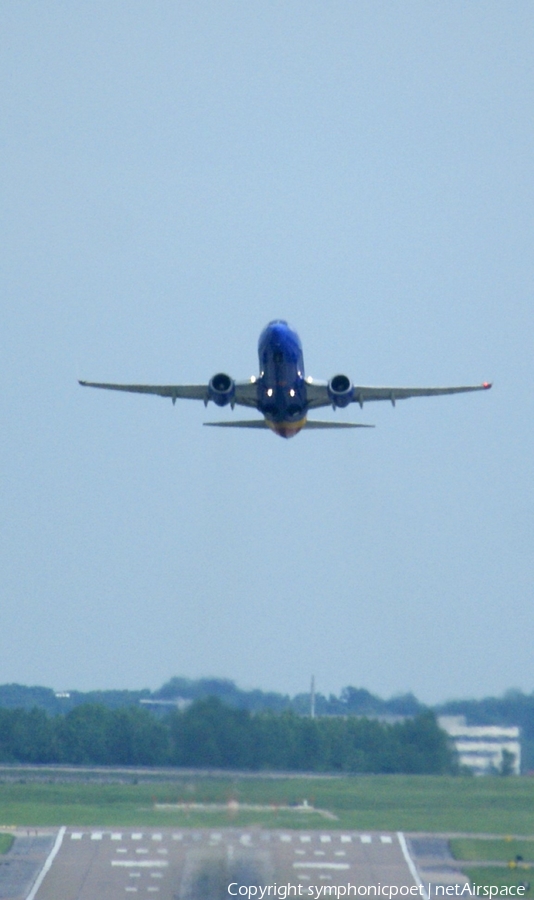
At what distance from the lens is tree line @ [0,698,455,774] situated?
68.9 meters

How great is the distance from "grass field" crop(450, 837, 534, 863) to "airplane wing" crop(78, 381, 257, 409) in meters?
20.7

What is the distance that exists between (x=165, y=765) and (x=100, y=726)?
1201 centimetres

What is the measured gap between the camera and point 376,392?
6475cm

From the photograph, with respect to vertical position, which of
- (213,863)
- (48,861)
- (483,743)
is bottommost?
(213,863)

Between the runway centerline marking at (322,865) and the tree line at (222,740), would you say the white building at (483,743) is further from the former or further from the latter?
the runway centerline marking at (322,865)

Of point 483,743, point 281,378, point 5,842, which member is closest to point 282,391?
point 281,378

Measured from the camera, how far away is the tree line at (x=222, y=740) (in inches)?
2712

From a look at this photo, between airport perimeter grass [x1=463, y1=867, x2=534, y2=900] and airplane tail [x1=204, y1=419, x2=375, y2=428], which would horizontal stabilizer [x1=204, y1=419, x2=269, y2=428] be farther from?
airport perimeter grass [x1=463, y1=867, x2=534, y2=900]

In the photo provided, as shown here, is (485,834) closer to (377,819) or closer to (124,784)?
(377,819)

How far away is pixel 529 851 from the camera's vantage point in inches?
2731

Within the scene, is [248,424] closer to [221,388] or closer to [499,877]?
[221,388]

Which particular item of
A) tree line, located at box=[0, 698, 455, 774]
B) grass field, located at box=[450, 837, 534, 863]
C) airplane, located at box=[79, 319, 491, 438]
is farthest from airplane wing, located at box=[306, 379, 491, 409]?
grass field, located at box=[450, 837, 534, 863]

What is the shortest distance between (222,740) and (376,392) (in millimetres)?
15834

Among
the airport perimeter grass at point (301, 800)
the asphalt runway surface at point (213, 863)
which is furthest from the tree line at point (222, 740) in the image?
the asphalt runway surface at point (213, 863)
